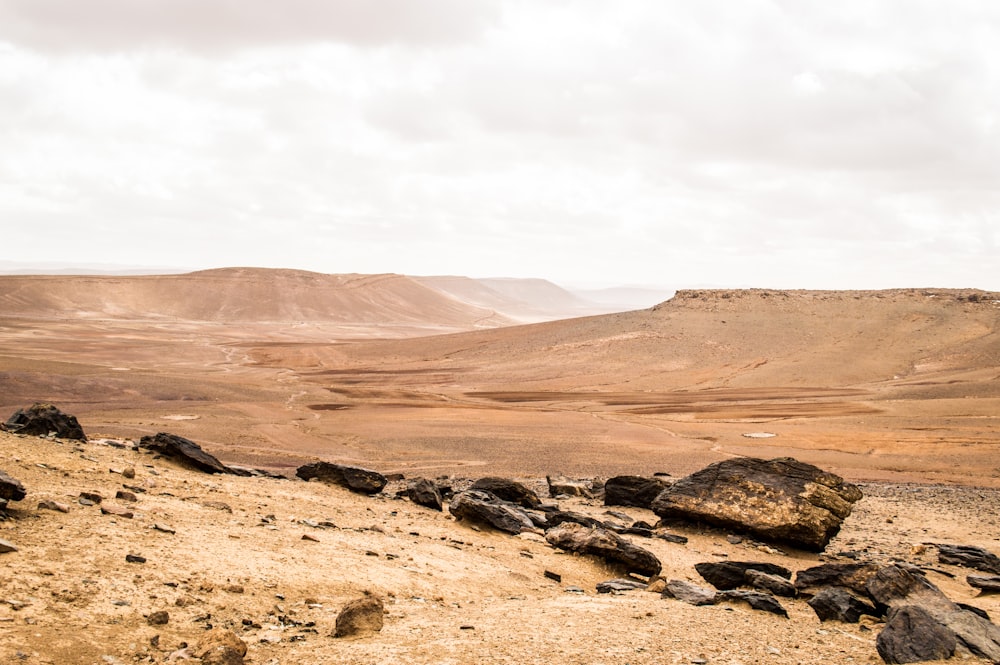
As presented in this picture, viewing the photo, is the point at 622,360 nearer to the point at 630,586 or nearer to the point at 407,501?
the point at 407,501

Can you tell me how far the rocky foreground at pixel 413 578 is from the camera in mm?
6012

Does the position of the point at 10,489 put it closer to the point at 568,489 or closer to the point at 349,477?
the point at 349,477

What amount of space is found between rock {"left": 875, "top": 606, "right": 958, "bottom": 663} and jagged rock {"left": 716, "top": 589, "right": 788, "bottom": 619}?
132 cm

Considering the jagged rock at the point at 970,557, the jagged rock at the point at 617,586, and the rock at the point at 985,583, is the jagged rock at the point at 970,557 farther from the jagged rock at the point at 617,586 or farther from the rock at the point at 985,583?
the jagged rock at the point at 617,586

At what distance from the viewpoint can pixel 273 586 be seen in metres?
7.37

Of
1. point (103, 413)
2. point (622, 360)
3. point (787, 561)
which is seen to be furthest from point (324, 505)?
point (622, 360)

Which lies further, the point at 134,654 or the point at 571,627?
the point at 571,627

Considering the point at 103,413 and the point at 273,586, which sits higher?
the point at 273,586

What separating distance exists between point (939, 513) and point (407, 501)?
11.7 m

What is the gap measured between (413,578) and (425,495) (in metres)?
5.21

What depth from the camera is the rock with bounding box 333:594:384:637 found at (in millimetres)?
6359

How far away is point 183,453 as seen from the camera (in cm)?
1312

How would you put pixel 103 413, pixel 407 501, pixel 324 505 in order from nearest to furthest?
pixel 324 505 → pixel 407 501 → pixel 103 413

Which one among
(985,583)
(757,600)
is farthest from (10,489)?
(985,583)
